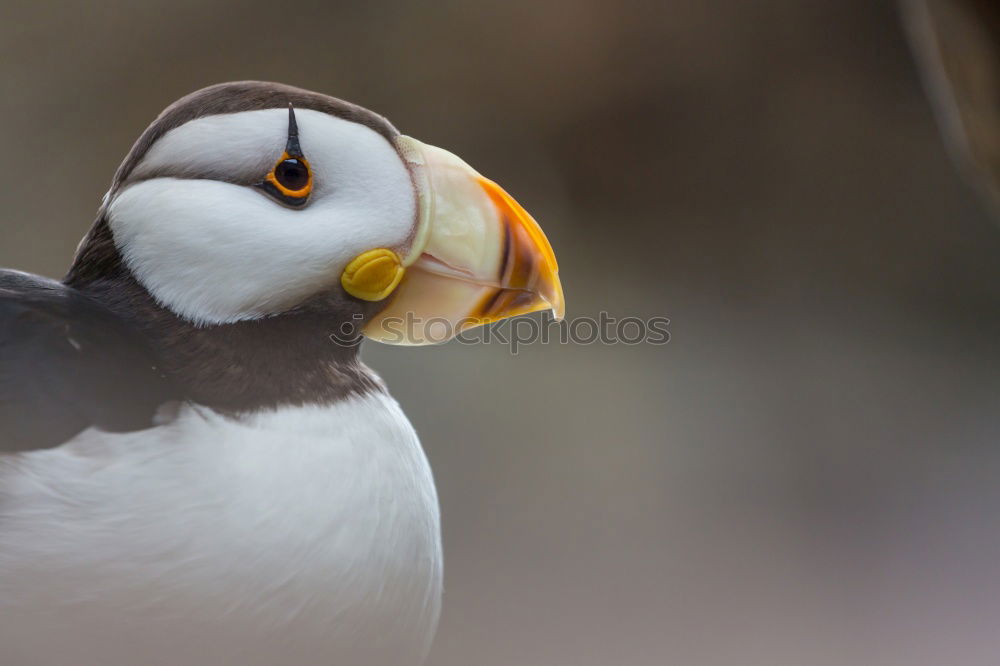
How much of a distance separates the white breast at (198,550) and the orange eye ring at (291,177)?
0.19 m

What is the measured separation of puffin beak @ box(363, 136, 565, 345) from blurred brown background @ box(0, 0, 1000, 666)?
1460mm

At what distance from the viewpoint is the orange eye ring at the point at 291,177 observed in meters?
0.81

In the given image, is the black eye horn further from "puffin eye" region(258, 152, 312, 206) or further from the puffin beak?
the puffin beak

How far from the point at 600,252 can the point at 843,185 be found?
2.59 feet

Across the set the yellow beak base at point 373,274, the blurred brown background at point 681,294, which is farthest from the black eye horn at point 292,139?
the blurred brown background at point 681,294

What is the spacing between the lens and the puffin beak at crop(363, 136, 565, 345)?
2.89ft

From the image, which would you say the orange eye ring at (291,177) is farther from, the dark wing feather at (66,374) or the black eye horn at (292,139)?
the dark wing feather at (66,374)

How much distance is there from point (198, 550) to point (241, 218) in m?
0.27

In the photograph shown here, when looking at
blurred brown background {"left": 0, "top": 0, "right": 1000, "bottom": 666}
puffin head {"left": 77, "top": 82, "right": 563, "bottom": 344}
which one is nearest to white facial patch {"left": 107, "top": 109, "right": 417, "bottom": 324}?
puffin head {"left": 77, "top": 82, "right": 563, "bottom": 344}

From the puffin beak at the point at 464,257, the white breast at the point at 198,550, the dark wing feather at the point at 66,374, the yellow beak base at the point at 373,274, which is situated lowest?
the white breast at the point at 198,550

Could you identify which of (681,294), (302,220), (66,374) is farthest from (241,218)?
(681,294)

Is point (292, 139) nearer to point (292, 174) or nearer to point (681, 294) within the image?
point (292, 174)

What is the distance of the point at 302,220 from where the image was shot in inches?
32.2

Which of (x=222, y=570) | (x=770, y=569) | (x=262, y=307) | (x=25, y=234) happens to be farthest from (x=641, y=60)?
(x=222, y=570)
